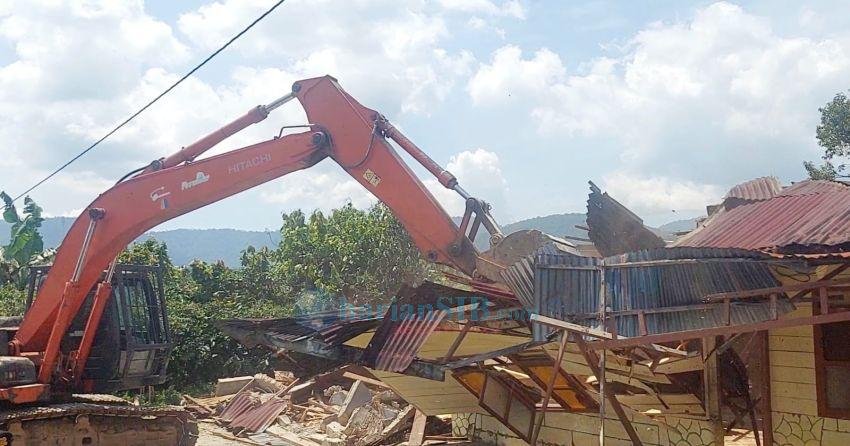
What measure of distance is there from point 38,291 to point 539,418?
23.8 ft

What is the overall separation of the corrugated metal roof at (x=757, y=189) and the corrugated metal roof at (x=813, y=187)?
0.17 metres

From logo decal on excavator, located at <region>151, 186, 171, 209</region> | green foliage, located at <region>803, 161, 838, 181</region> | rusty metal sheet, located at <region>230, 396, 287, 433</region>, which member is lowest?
rusty metal sheet, located at <region>230, 396, 287, 433</region>

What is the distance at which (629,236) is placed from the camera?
10.2 m

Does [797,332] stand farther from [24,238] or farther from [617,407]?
[24,238]

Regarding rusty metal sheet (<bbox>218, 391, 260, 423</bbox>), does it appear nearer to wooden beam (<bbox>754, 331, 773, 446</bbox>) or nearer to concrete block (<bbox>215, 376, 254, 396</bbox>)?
concrete block (<bbox>215, 376, 254, 396</bbox>)

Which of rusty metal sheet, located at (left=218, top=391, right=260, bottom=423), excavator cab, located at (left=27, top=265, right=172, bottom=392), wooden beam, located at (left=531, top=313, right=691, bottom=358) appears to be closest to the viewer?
wooden beam, located at (left=531, top=313, right=691, bottom=358)

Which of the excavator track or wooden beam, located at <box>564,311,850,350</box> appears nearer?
wooden beam, located at <box>564,311,850,350</box>

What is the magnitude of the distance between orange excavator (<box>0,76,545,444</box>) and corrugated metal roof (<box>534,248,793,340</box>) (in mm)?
1663

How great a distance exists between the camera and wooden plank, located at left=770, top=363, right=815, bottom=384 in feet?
24.7

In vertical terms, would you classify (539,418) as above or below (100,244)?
below

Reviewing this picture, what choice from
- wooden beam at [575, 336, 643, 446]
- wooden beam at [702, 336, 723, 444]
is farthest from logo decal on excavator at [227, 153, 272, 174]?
wooden beam at [702, 336, 723, 444]

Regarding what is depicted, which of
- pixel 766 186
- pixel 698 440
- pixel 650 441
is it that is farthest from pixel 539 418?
pixel 766 186

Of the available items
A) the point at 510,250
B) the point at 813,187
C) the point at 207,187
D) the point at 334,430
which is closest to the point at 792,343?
the point at 813,187

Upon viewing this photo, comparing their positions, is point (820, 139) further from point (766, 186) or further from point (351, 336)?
point (351, 336)
